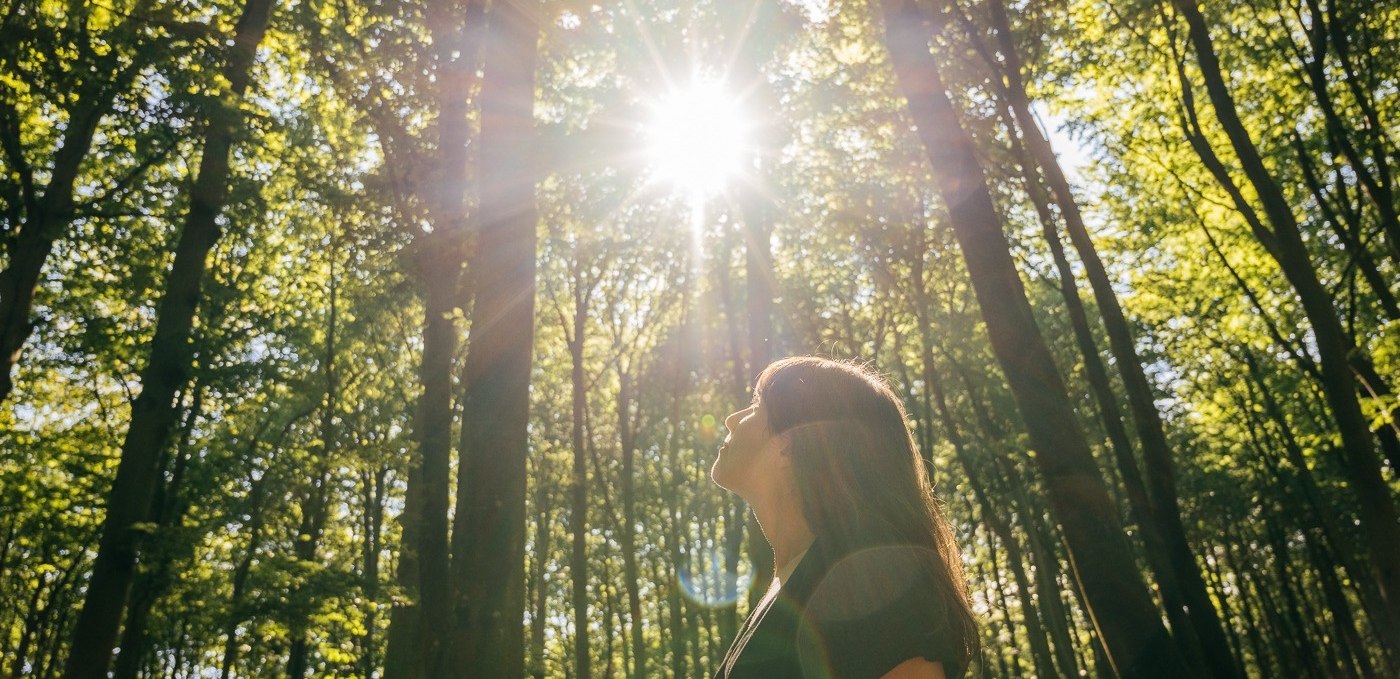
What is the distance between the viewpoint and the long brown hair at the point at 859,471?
213cm

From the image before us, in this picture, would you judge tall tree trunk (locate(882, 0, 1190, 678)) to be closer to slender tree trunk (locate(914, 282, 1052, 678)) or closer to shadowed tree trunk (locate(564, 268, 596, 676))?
slender tree trunk (locate(914, 282, 1052, 678))

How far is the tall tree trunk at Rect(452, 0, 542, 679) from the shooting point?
6.66 m

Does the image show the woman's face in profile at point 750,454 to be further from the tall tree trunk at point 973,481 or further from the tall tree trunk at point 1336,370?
the tall tree trunk at point 973,481

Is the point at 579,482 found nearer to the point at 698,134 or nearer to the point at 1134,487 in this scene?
the point at 698,134

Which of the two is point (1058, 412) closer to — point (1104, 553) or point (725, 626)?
Result: point (1104, 553)

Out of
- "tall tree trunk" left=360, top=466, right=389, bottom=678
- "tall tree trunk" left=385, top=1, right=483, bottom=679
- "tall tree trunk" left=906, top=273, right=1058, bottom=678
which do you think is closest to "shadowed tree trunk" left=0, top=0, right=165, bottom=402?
"tall tree trunk" left=385, top=1, right=483, bottom=679

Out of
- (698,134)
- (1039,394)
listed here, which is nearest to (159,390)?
(1039,394)

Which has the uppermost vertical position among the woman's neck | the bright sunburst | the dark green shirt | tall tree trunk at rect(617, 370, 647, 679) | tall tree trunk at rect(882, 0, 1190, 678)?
the bright sunburst

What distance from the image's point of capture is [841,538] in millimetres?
2166

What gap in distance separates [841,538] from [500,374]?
548 cm

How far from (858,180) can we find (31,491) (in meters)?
19.7

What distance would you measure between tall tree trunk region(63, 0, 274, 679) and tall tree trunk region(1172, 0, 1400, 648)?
1325 cm

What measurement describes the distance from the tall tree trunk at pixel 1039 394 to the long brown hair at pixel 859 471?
13.3 feet

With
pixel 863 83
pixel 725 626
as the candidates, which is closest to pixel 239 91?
pixel 863 83
